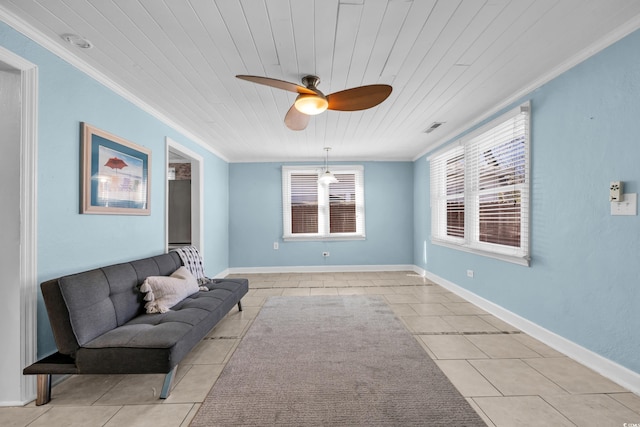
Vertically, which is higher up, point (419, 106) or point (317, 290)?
point (419, 106)

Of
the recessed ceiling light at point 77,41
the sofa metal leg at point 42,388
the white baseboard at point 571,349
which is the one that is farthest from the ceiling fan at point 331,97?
the white baseboard at point 571,349

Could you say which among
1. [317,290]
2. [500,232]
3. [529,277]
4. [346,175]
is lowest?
[317,290]

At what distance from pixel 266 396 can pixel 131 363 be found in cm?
87

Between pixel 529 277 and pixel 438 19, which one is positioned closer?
pixel 438 19

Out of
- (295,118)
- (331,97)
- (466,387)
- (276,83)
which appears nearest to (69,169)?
(276,83)

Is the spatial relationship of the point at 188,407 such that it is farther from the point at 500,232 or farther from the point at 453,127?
the point at 453,127

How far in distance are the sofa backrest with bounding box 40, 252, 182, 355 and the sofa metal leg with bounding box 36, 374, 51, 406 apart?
0.22 meters

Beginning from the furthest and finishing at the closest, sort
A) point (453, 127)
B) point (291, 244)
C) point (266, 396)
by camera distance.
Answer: point (291, 244)
point (453, 127)
point (266, 396)

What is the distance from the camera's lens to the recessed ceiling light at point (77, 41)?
6.36ft

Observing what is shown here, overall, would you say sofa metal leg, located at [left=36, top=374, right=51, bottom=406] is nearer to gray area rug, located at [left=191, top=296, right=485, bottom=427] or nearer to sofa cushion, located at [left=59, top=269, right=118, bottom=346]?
sofa cushion, located at [left=59, top=269, right=118, bottom=346]

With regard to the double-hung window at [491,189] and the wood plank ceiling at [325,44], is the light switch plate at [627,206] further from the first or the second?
the wood plank ceiling at [325,44]

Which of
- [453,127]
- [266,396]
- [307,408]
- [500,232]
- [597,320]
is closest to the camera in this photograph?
[307,408]

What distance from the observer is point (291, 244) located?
20.1 feet

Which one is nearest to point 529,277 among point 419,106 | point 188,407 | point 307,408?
point 419,106
